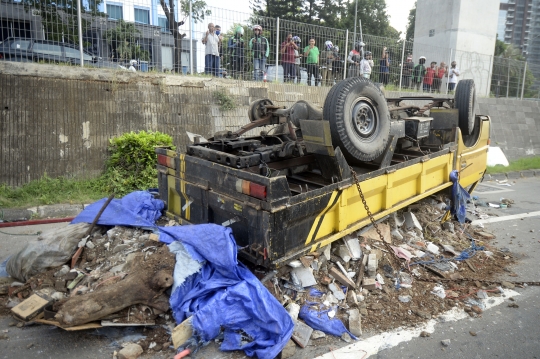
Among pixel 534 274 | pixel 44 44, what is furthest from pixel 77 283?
A: pixel 44 44

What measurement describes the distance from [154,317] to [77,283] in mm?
904

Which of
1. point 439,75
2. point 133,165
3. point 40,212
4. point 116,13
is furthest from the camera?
point 439,75

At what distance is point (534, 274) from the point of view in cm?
461

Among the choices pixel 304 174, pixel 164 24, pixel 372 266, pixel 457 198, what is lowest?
pixel 372 266

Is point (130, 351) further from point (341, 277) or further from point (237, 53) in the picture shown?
point (237, 53)

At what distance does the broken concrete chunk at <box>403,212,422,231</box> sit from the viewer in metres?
5.08

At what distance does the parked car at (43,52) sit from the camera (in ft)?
23.1

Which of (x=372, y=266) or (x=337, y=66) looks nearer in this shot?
(x=372, y=266)

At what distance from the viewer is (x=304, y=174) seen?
441cm

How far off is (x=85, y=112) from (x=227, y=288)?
5.71 meters

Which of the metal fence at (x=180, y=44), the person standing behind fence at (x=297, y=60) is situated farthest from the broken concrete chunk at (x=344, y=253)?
the person standing behind fence at (x=297, y=60)

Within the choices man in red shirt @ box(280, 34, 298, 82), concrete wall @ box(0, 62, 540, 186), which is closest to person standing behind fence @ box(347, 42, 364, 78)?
man in red shirt @ box(280, 34, 298, 82)

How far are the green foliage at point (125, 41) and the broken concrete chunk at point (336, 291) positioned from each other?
6798 millimetres

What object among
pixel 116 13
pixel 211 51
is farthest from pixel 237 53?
pixel 116 13
